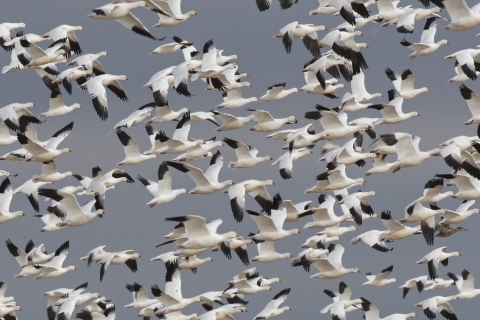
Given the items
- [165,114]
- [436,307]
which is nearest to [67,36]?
[165,114]

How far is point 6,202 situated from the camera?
102 feet

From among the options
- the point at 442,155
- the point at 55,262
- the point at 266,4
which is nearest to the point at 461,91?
the point at 442,155

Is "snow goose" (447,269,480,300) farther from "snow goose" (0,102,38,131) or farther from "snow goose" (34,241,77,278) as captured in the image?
"snow goose" (0,102,38,131)

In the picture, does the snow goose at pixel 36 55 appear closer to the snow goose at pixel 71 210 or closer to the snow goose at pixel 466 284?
the snow goose at pixel 71 210

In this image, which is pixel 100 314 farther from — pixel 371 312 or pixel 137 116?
pixel 371 312

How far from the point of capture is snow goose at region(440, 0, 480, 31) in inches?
1038

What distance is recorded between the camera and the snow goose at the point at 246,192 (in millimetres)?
27844

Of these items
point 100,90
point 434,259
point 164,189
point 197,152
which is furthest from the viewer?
point 434,259

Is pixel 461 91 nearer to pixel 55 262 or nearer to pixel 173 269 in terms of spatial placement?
pixel 173 269

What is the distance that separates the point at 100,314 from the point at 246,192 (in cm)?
464

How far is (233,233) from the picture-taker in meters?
28.2

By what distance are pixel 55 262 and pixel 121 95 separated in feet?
14.1

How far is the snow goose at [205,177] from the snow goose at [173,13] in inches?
109

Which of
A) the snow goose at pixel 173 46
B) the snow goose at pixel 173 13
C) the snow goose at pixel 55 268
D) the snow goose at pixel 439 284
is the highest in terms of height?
the snow goose at pixel 173 13
